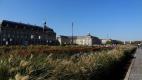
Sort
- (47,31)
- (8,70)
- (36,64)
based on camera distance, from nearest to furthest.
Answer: (8,70), (36,64), (47,31)

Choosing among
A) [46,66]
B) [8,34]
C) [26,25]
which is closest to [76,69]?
[46,66]

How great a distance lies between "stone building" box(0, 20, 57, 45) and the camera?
11640cm

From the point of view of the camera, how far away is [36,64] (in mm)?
8227

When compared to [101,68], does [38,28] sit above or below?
above

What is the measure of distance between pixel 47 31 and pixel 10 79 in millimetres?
156821

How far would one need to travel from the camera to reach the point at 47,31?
534ft

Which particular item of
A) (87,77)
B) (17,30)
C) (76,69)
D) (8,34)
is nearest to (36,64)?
(76,69)

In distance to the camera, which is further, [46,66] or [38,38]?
[38,38]

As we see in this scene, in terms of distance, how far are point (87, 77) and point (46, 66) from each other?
7.86 ft

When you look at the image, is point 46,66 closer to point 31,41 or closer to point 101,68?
point 101,68

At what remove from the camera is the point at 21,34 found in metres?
130

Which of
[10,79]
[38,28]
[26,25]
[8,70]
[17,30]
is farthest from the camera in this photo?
[38,28]

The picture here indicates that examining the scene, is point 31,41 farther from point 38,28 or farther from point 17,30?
point 38,28

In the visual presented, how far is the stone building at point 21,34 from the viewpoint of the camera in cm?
11640
